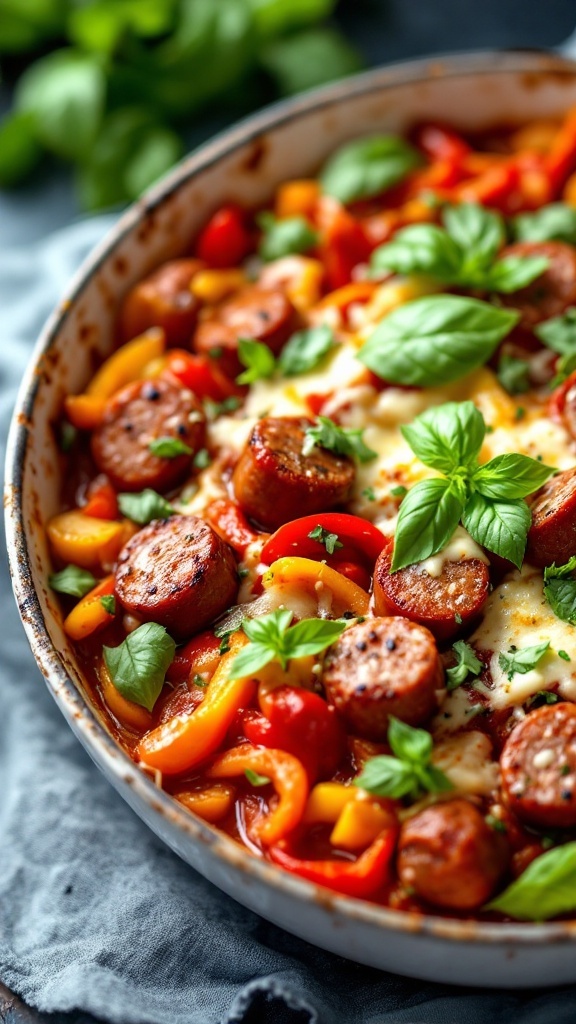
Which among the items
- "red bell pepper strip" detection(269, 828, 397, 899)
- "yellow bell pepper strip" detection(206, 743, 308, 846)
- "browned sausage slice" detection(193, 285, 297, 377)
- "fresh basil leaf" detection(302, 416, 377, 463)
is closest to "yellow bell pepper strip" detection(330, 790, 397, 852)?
"red bell pepper strip" detection(269, 828, 397, 899)

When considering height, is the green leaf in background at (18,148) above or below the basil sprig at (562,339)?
above

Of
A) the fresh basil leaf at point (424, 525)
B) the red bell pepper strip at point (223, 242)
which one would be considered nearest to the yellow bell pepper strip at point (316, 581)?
the fresh basil leaf at point (424, 525)

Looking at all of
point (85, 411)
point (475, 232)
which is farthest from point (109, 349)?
point (475, 232)

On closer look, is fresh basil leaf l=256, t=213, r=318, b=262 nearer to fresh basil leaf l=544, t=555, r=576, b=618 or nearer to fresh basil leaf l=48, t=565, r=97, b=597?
fresh basil leaf l=48, t=565, r=97, b=597

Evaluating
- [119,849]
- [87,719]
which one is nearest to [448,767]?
[87,719]

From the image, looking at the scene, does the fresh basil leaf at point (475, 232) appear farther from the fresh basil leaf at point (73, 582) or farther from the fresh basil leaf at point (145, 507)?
the fresh basil leaf at point (73, 582)

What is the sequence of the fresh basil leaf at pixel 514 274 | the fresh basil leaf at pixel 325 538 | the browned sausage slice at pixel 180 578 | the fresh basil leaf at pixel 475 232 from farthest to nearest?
the fresh basil leaf at pixel 475 232 → the fresh basil leaf at pixel 514 274 → the fresh basil leaf at pixel 325 538 → the browned sausage slice at pixel 180 578

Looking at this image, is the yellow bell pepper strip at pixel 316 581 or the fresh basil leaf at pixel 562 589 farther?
the yellow bell pepper strip at pixel 316 581

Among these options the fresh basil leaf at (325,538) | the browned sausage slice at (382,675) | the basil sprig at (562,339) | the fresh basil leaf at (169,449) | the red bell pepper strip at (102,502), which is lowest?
the basil sprig at (562,339)
